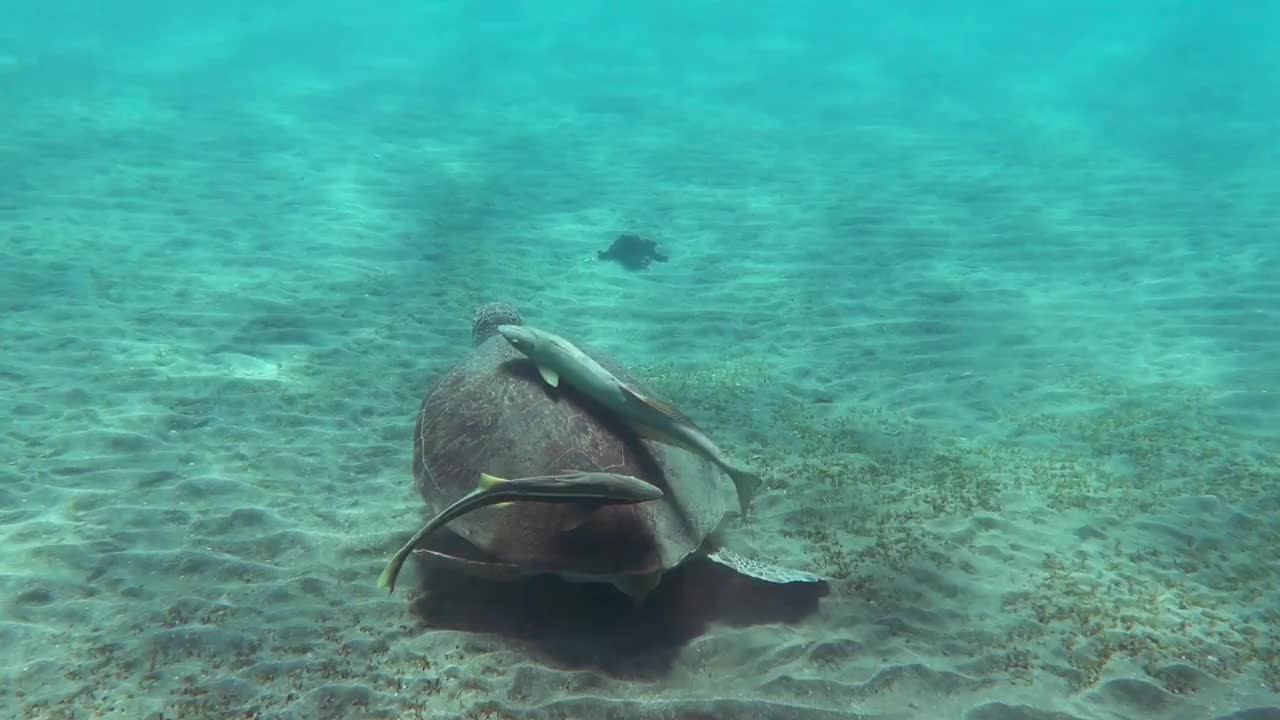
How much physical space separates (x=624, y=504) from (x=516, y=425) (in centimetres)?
94

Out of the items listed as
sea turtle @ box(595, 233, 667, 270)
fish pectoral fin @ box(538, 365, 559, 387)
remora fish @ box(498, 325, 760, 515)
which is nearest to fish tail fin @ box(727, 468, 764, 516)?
remora fish @ box(498, 325, 760, 515)

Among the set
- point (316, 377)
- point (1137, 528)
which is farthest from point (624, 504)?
point (316, 377)

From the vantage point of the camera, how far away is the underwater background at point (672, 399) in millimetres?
4129

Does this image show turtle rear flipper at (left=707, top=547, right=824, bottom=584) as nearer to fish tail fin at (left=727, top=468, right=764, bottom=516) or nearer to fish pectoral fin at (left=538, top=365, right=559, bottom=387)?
fish tail fin at (left=727, top=468, right=764, bottom=516)

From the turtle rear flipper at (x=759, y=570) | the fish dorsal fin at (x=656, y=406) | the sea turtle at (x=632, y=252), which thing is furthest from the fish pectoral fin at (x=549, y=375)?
the sea turtle at (x=632, y=252)

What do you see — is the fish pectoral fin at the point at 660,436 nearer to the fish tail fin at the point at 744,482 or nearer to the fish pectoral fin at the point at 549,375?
the fish tail fin at the point at 744,482

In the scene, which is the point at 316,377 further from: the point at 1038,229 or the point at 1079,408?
the point at 1038,229

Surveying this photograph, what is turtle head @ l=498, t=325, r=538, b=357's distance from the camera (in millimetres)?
4910

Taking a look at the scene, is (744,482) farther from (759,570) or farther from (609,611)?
(609,611)

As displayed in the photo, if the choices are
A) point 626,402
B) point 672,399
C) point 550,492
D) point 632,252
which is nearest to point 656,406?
point 626,402

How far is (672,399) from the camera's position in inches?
305

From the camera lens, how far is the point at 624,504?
4.18m

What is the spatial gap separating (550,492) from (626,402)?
93cm

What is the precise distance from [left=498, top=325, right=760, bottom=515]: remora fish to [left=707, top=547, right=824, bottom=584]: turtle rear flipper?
14.2 inches
